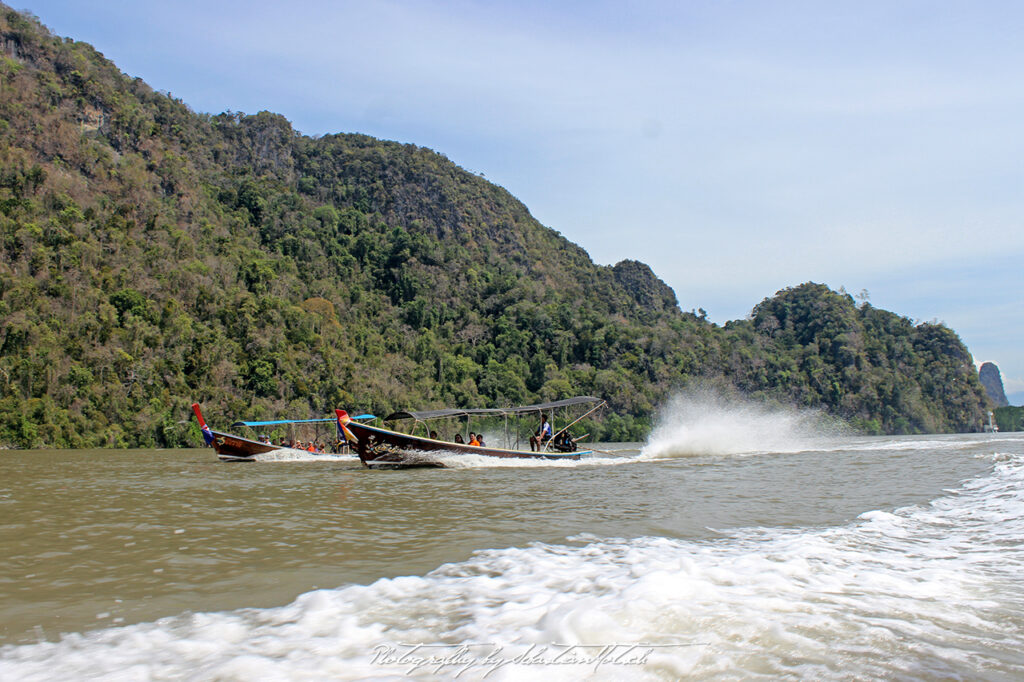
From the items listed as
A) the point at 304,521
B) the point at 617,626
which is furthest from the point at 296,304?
the point at 617,626

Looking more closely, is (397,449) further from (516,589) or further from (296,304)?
(296,304)

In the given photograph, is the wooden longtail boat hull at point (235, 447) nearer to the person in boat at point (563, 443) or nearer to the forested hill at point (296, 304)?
the person in boat at point (563, 443)

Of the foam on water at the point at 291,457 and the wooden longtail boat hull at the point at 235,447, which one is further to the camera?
the foam on water at the point at 291,457

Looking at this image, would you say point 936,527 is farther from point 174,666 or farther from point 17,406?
point 17,406

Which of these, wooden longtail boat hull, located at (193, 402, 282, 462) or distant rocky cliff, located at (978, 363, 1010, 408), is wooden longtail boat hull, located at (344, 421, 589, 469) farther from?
distant rocky cliff, located at (978, 363, 1010, 408)

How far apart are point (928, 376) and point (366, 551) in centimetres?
9133

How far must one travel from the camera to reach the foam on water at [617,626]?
3127mm

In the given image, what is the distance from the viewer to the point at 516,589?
4.50 metres

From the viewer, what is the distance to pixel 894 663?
3150 millimetres

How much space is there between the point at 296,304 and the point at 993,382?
575 ft

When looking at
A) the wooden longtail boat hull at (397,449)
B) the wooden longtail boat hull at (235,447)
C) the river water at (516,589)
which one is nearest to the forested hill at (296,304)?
the wooden longtail boat hull at (235,447)

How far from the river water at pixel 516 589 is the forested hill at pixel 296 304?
33.8 meters

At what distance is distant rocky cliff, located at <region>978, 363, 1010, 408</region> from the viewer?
160m

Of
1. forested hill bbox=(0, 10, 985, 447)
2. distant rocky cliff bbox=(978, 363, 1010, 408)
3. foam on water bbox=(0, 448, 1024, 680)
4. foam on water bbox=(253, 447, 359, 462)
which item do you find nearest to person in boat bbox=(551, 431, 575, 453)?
foam on water bbox=(253, 447, 359, 462)
